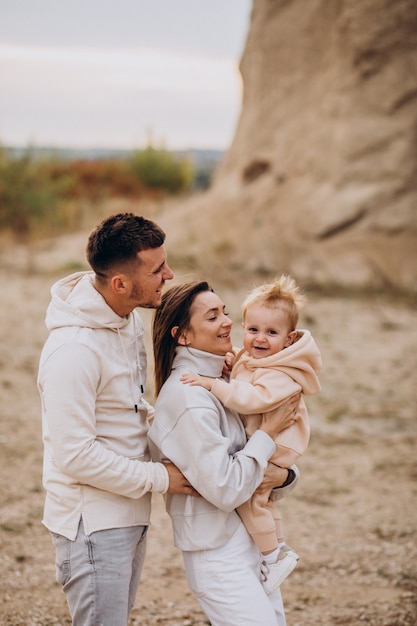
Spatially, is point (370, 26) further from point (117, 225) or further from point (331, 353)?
point (117, 225)

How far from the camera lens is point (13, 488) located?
20.2 feet

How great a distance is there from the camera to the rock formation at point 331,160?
482 inches

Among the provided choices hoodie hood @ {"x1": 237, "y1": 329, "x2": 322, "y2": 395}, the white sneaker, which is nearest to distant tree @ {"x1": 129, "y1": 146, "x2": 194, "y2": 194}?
hoodie hood @ {"x1": 237, "y1": 329, "x2": 322, "y2": 395}

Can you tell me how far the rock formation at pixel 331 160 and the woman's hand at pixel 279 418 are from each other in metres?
9.44

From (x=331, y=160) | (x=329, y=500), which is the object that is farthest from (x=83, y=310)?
(x=331, y=160)

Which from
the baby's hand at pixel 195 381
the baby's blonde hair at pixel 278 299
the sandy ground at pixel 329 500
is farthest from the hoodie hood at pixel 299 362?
the sandy ground at pixel 329 500

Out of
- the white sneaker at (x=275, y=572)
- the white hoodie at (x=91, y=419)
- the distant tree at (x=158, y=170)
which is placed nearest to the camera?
the white hoodie at (x=91, y=419)

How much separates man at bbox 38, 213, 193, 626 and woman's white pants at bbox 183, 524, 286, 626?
9.5 inches

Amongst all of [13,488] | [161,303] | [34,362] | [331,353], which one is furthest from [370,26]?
[161,303]

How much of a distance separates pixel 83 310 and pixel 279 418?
803 millimetres

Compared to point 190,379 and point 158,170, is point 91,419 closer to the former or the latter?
point 190,379

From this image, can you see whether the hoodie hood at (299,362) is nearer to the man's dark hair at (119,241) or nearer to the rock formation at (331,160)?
the man's dark hair at (119,241)

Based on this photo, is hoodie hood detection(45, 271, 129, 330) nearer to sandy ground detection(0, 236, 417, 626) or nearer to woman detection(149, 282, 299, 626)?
woman detection(149, 282, 299, 626)

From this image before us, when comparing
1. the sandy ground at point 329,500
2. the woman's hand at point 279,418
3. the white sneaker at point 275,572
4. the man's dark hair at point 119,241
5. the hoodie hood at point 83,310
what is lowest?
the sandy ground at point 329,500
